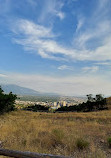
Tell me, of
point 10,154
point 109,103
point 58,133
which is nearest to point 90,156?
point 58,133

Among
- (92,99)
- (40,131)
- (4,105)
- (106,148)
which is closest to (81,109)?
(92,99)

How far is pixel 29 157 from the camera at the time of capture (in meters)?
2.84

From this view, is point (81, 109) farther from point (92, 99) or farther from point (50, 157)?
point (50, 157)

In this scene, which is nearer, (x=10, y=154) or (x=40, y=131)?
(x=10, y=154)

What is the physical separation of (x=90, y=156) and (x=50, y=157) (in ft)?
8.20

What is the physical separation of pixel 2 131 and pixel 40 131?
2.37 m

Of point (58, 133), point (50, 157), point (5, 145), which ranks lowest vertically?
point (5, 145)

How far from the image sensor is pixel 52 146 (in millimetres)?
5996

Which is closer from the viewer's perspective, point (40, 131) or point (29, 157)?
point (29, 157)

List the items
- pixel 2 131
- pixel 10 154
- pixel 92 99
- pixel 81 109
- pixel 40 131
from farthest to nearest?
1. pixel 92 99
2. pixel 81 109
3. pixel 40 131
4. pixel 2 131
5. pixel 10 154

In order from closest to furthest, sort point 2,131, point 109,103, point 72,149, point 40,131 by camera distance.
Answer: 1. point 72,149
2. point 2,131
3. point 40,131
4. point 109,103

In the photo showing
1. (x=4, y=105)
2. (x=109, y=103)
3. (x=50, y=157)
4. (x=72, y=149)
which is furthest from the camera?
(x=109, y=103)

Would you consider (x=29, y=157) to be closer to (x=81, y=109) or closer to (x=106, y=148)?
(x=106, y=148)

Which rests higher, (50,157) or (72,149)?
(50,157)
